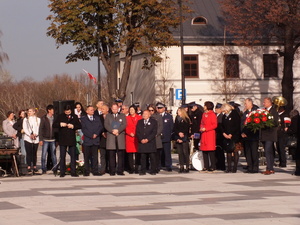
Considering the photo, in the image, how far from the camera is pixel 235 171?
24.9m

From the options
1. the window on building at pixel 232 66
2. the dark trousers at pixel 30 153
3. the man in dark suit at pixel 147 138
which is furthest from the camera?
the window on building at pixel 232 66

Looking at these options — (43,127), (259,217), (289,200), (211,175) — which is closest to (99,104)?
(43,127)

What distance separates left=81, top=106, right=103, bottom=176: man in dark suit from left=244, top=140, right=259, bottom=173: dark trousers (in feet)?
12.7

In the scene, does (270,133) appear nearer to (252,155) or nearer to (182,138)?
(252,155)

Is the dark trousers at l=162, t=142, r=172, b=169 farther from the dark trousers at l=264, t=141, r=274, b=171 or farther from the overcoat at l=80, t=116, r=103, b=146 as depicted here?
the dark trousers at l=264, t=141, r=274, b=171

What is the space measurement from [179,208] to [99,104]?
433 inches

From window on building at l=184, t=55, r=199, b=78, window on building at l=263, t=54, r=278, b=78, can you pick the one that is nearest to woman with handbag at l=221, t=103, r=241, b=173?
window on building at l=184, t=55, r=199, b=78

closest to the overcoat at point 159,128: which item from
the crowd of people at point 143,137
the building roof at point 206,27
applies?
the crowd of people at point 143,137

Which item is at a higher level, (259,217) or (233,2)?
(233,2)

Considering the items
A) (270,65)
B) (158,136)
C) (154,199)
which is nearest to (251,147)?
(158,136)

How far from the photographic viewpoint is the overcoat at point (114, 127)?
82.0 ft

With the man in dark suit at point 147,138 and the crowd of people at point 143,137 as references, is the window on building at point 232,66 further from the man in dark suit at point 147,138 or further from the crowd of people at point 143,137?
the man in dark suit at point 147,138

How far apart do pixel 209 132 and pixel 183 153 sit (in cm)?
107

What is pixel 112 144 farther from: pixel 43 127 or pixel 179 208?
pixel 179 208
